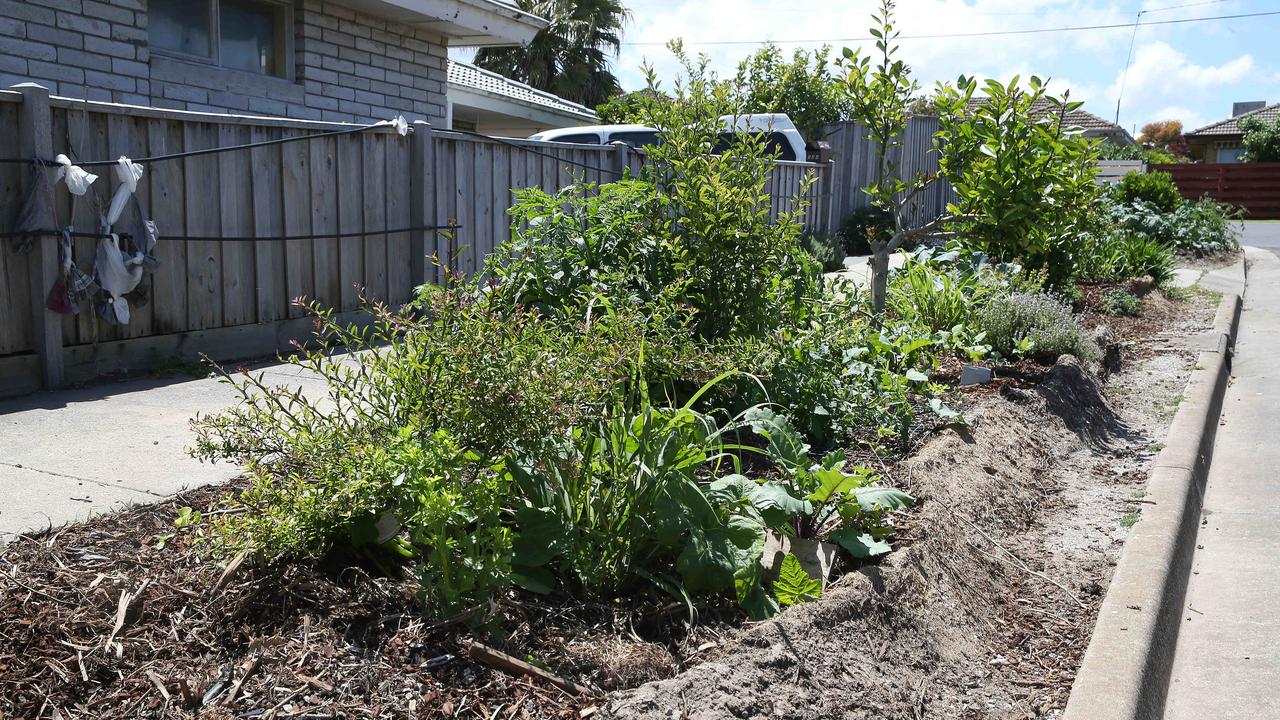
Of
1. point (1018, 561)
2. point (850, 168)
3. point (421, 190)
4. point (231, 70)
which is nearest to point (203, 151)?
point (421, 190)

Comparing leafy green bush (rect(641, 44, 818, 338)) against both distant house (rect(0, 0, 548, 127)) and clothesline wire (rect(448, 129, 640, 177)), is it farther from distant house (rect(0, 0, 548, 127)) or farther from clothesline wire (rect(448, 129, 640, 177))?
distant house (rect(0, 0, 548, 127))

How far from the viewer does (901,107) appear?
6652 millimetres

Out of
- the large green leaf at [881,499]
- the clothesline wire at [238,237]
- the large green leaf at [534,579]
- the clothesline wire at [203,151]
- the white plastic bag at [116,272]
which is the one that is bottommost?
the large green leaf at [534,579]

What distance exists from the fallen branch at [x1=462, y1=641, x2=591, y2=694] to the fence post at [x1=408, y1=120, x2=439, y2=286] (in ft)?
20.0

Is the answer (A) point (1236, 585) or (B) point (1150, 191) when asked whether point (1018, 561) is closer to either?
(A) point (1236, 585)

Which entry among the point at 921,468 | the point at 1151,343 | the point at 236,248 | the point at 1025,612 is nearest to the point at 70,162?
the point at 236,248

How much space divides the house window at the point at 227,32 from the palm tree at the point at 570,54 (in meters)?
27.5

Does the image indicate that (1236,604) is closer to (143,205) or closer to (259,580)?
(259,580)

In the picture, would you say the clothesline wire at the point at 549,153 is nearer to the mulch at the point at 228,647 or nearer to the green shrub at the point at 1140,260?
the green shrub at the point at 1140,260

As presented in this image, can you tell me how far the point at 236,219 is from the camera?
7031 millimetres

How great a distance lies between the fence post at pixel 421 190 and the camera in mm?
8391

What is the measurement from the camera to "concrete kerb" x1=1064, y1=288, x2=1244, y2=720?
10.3 feet

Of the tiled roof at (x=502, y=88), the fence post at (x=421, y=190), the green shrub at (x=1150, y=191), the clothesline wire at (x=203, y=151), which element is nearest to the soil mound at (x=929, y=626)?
the clothesline wire at (x=203, y=151)

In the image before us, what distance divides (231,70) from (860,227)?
10829 millimetres
